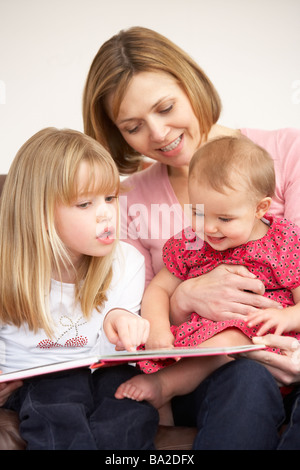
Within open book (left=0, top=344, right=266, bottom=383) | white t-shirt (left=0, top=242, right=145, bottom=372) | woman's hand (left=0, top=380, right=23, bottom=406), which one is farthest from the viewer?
white t-shirt (left=0, top=242, right=145, bottom=372)

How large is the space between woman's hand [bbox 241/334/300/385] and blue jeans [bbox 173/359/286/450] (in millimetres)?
61

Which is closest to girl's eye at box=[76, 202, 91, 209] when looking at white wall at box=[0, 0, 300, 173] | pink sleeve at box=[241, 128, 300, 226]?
pink sleeve at box=[241, 128, 300, 226]

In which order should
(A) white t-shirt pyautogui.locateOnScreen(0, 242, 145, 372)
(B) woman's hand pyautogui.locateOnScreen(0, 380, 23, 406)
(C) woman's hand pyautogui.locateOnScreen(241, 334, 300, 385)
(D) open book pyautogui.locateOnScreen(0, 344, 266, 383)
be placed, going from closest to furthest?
(D) open book pyautogui.locateOnScreen(0, 344, 266, 383) → (C) woman's hand pyautogui.locateOnScreen(241, 334, 300, 385) → (B) woman's hand pyautogui.locateOnScreen(0, 380, 23, 406) → (A) white t-shirt pyautogui.locateOnScreen(0, 242, 145, 372)

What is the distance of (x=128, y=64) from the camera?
63.0 inches

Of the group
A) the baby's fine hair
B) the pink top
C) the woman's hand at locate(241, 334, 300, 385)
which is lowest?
the woman's hand at locate(241, 334, 300, 385)

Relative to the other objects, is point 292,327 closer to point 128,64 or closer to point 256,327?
point 256,327

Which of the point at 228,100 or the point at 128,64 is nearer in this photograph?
the point at 128,64

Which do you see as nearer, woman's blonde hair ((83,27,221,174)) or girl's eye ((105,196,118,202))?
girl's eye ((105,196,118,202))

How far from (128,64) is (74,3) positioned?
106cm

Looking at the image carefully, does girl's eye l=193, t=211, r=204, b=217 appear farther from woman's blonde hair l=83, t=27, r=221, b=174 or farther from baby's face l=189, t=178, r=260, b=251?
woman's blonde hair l=83, t=27, r=221, b=174

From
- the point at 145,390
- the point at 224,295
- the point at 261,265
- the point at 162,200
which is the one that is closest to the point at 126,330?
the point at 145,390

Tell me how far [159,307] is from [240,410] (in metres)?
0.44

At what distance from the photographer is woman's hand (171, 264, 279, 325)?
1367 mm
